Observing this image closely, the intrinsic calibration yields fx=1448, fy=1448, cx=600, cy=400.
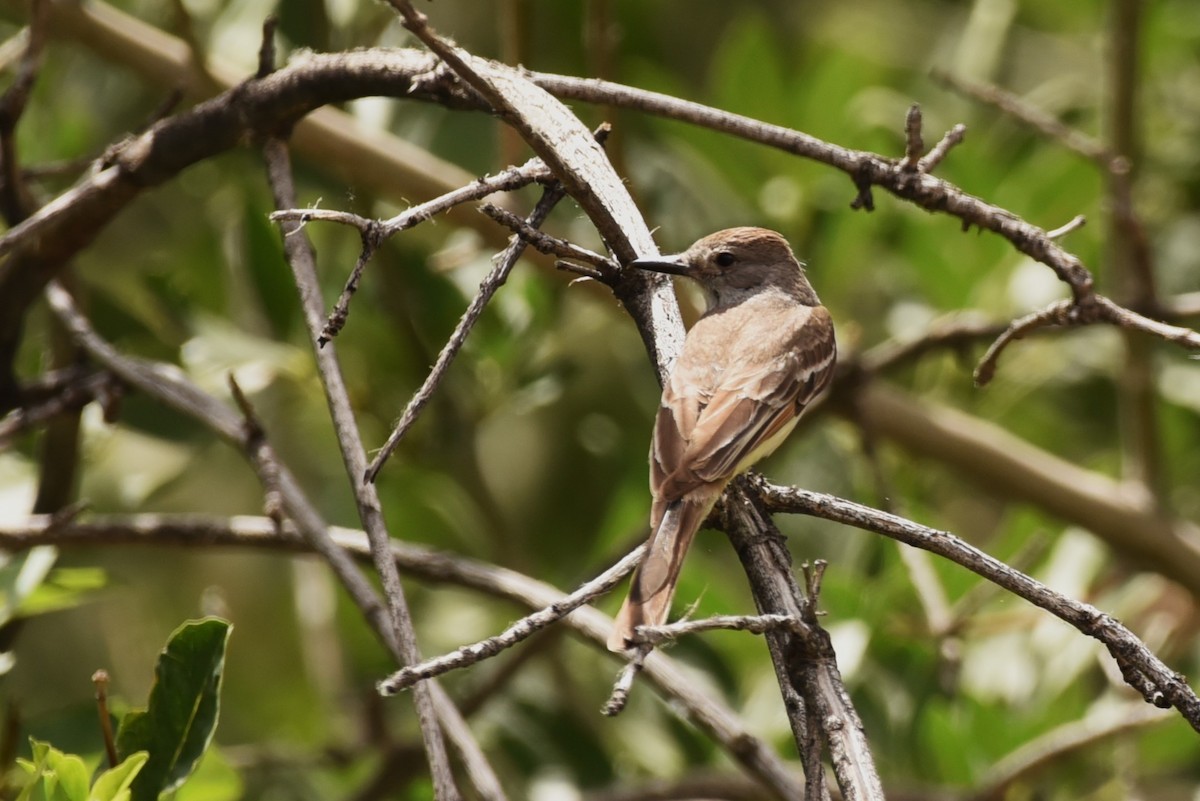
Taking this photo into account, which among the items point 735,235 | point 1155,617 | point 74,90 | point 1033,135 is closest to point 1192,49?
point 1033,135

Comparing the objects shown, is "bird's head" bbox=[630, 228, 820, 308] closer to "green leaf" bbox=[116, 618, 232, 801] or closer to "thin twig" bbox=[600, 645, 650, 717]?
"green leaf" bbox=[116, 618, 232, 801]

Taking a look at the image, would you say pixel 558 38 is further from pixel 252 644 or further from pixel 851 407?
pixel 252 644

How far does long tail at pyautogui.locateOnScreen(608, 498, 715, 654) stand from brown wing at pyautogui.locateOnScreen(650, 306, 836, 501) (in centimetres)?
21

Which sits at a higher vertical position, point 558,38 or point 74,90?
Answer: point 558,38

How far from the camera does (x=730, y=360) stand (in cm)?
337

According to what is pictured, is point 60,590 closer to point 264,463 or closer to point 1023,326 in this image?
point 264,463

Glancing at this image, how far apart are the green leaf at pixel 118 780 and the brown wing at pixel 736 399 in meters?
0.96

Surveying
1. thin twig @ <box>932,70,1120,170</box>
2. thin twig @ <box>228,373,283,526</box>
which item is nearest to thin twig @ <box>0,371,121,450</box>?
thin twig @ <box>228,373,283,526</box>

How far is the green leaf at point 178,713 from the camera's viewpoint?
7.38 ft

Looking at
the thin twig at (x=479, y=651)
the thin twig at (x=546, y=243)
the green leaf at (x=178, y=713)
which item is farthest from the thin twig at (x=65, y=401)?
the thin twig at (x=479, y=651)

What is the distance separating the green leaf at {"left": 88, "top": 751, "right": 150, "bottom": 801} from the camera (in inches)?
82.1

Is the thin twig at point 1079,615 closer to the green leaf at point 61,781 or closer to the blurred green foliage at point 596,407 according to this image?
the green leaf at point 61,781

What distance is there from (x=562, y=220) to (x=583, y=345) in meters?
0.58

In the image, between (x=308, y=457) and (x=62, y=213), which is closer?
(x=62, y=213)
